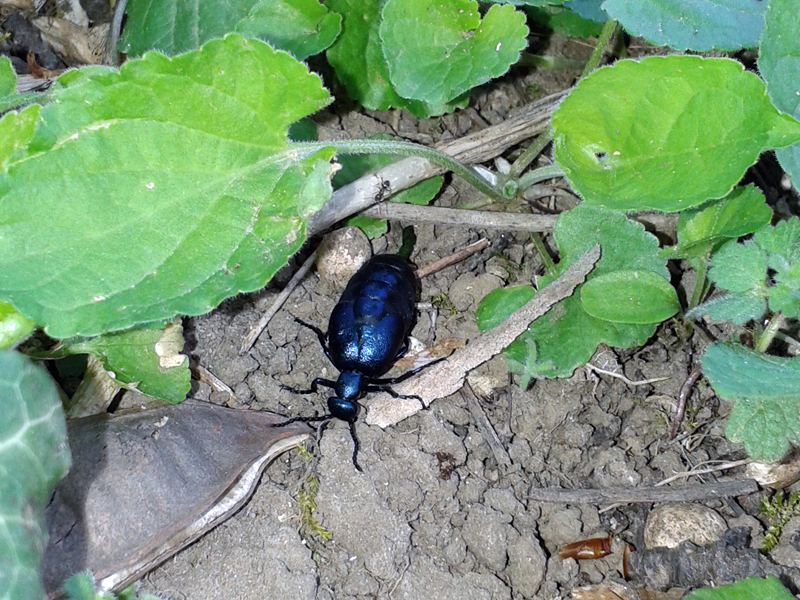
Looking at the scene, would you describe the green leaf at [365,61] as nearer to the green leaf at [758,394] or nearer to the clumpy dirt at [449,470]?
the clumpy dirt at [449,470]

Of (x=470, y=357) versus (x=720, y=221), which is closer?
(x=720, y=221)

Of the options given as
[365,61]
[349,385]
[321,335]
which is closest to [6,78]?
[365,61]

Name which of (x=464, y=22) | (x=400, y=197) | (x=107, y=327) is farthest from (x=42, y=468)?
(x=464, y=22)

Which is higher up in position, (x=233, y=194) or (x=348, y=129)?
(x=233, y=194)

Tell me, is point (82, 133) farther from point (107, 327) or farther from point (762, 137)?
point (762, 137)

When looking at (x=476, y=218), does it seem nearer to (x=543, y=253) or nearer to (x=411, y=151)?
(x=543, y=253)

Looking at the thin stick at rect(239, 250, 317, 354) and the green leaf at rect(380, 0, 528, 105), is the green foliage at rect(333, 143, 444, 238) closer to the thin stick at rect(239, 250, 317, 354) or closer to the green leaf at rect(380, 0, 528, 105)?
the thin stick at rect(239, 250, 317, 354)
